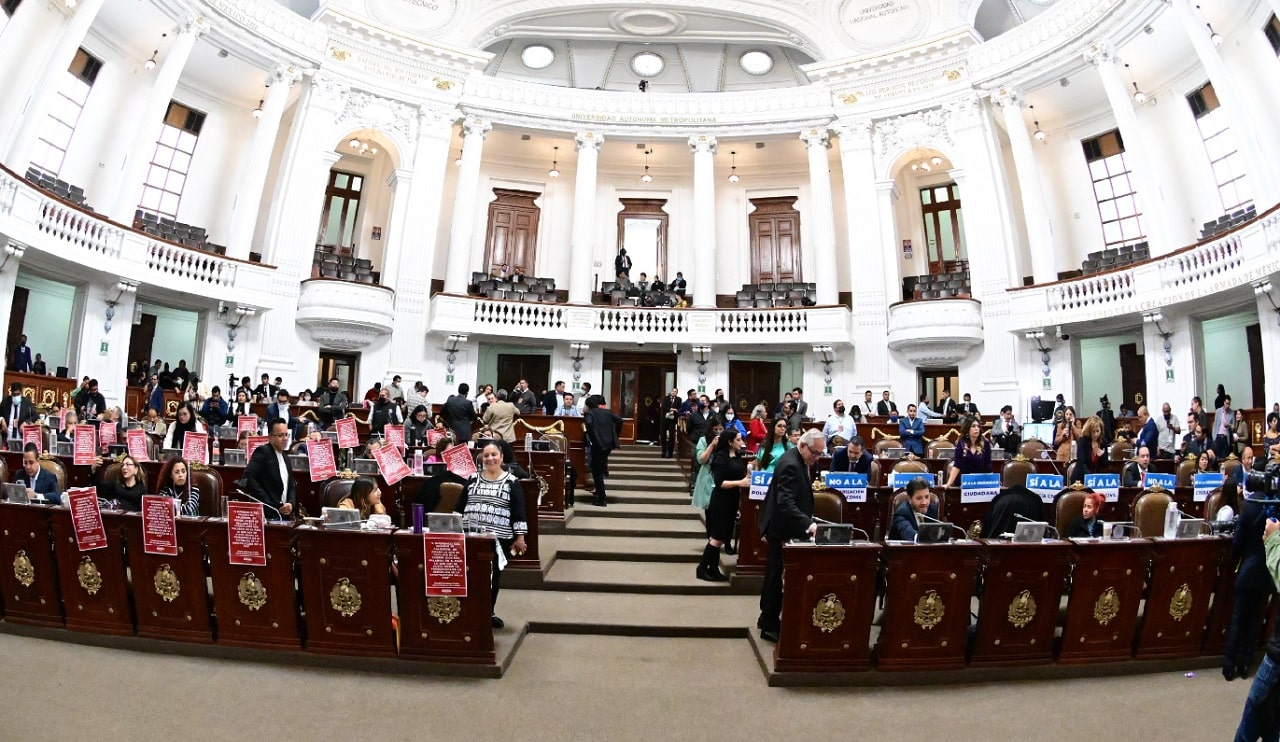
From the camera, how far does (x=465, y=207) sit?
62.3ft

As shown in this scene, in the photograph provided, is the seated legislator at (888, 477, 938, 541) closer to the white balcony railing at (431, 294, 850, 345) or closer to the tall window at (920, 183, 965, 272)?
the white balcony railing at (431, 294, 850, 345)

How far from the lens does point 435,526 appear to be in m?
4.37

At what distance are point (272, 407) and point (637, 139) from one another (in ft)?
42.8

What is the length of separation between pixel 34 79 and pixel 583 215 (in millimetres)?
11782

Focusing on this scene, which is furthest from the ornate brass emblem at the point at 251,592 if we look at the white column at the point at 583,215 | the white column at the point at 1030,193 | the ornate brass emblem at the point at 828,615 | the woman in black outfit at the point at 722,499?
the white column at the point at 1030,193

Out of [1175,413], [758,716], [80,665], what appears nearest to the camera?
[758,716]

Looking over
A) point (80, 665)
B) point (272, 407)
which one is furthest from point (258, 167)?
point (80, 665)

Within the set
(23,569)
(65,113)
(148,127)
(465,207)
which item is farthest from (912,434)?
(65,113)

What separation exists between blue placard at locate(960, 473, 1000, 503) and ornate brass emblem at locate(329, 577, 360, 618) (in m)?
5.35

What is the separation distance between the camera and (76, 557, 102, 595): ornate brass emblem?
15.3ft

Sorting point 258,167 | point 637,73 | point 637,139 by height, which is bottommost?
point 258,167

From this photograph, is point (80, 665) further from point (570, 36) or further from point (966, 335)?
point (570, 36)

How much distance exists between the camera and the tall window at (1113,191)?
1784 cm

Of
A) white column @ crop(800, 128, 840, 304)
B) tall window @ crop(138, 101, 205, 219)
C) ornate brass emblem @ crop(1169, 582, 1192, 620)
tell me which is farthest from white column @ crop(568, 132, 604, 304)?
ornate brass emblem @ crop(1169, 582, 1192, 620)
